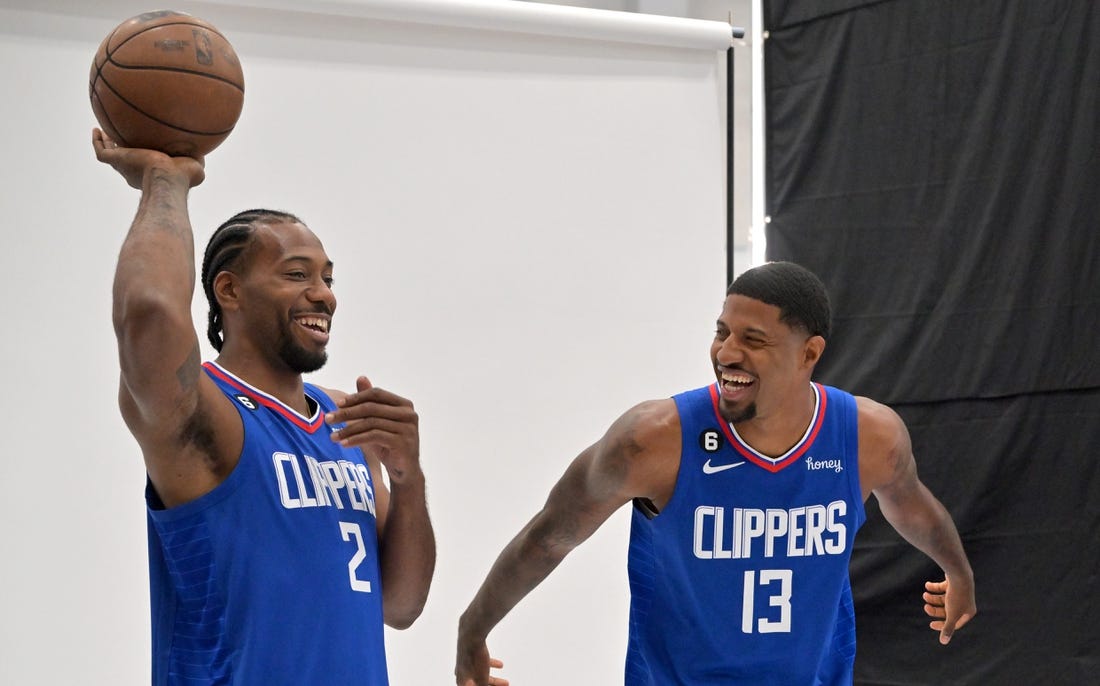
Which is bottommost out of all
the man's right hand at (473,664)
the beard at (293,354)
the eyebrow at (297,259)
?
the man's right hand at (473,664)

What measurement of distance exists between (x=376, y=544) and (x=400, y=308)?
239cm

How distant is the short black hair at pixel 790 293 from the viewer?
3236 millimetres

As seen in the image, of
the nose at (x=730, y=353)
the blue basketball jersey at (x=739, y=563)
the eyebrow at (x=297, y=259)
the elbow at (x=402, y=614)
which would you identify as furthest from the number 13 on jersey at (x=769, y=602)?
the eyebrow at (x=297, y=259)

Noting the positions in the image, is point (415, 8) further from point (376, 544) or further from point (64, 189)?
point (376, 544)

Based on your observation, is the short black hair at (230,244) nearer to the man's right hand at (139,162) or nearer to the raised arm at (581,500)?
the man's right hand at (139,162)

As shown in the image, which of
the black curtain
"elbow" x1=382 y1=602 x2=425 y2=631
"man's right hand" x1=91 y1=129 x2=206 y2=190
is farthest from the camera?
the black curtain

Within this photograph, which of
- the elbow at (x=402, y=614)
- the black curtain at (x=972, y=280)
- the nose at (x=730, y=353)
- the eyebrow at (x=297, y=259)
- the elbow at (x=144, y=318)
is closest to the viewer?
the elbow at (x=144, y=318)

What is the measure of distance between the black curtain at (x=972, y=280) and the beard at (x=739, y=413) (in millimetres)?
2112

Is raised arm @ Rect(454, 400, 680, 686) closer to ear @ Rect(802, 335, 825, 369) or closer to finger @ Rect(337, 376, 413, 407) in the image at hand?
ear @ Rect(802, 335, 825, 369)

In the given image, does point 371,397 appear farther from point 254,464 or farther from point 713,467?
point 713,467

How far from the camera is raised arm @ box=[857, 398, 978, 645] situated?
341 cm

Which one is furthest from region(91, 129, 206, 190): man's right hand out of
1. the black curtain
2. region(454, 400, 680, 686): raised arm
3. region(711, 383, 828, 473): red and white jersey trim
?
the black curtain

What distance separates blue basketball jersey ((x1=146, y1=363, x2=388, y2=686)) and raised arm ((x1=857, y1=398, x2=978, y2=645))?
5.13 ft

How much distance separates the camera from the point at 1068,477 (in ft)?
15.7
